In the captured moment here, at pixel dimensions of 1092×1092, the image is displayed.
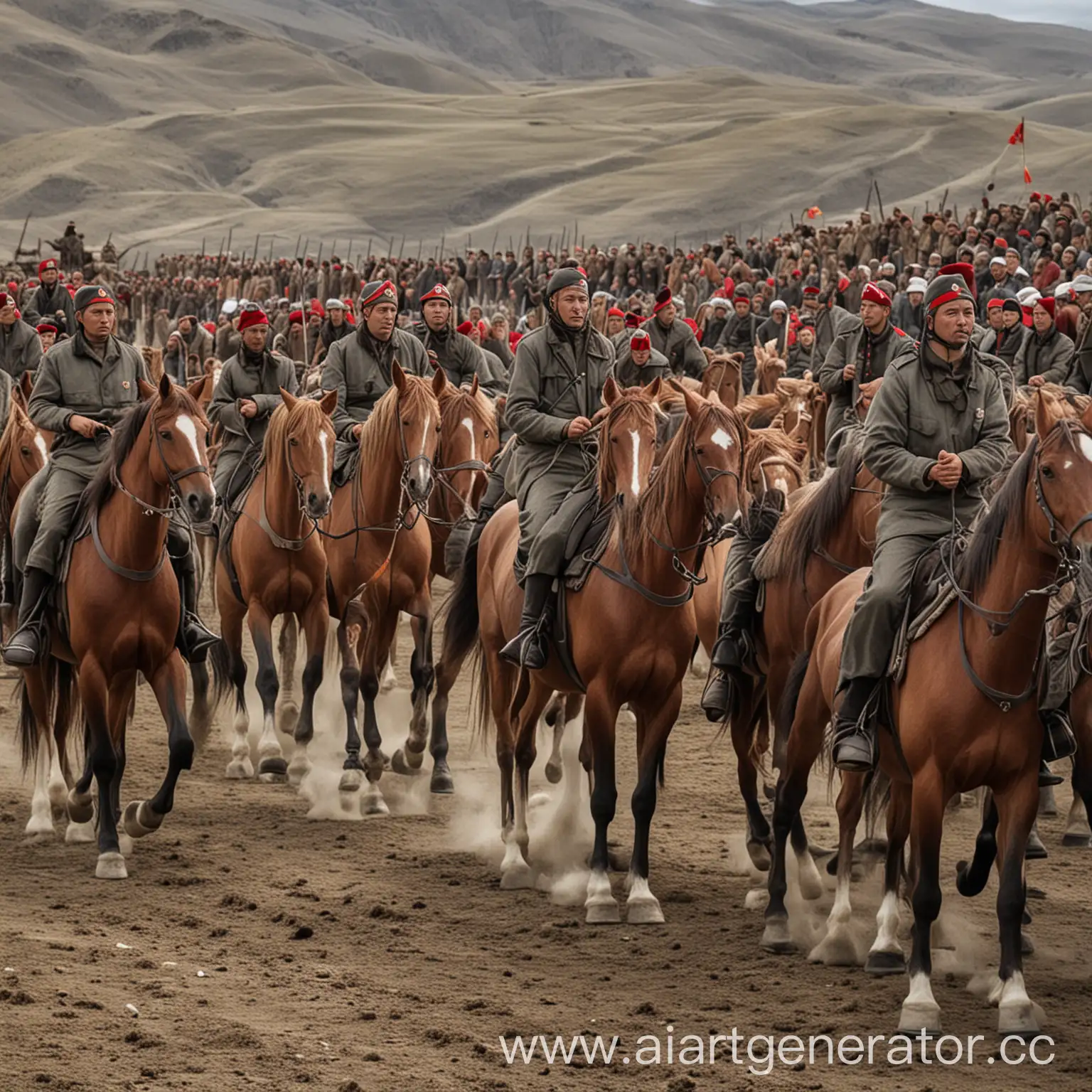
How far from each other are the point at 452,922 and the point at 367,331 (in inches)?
205

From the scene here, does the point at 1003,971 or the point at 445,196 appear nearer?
the point at 1003,971

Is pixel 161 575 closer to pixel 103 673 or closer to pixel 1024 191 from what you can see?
pixel 103 673

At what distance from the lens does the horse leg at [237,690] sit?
486 inches

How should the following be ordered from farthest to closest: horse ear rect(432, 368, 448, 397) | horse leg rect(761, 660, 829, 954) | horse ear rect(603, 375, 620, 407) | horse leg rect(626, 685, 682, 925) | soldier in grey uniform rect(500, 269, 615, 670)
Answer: horse ear rect(432, 368, 448, 397)
soldier in grey uniform rect(500, 269, 615, 670)
horse ear rect(603, 375, 620, 407)
horse leg rect(626, 685, 682, 925)
horse leg rect(761, 660, 829, 954)

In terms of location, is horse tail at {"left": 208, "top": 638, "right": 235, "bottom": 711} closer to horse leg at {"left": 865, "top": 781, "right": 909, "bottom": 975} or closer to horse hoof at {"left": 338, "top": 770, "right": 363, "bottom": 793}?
horse hoof at {"left": 338, "top": 770, "right": 363, "bottom": 793}

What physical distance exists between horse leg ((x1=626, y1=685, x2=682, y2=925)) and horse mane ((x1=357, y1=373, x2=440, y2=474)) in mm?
3078

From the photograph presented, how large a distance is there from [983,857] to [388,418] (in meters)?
5.25

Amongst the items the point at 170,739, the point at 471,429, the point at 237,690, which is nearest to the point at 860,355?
the point at 471,429

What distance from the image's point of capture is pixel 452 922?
8898mm

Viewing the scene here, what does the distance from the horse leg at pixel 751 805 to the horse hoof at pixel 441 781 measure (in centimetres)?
274

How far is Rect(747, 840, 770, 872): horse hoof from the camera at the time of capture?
965 cm

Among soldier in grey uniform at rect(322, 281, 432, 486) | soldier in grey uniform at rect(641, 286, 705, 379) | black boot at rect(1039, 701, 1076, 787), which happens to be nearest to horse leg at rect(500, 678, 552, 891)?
soldier in grey uniform at rect(322, 281, 432, 486)

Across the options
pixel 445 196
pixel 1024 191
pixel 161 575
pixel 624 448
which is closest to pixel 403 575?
pixel 161 575

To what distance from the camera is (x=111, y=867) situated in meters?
9.52
